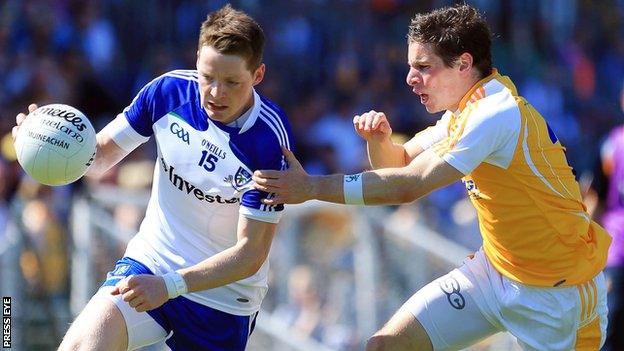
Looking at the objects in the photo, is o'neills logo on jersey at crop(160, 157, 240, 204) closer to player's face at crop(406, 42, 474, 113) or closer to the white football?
the white football

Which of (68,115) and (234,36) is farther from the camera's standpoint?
(68,115)

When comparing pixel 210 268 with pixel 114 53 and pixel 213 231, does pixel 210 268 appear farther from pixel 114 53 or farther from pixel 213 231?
pixel 114 53

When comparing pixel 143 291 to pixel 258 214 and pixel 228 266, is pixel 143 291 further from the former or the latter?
pixel 258 214

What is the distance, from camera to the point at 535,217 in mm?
5984

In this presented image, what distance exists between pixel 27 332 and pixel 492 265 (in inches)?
190

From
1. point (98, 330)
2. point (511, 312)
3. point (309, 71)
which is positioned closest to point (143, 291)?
point (98, 330)

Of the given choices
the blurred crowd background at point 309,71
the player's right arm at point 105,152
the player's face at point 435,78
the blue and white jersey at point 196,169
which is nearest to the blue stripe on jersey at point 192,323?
the blue and white jersey at point 196,169

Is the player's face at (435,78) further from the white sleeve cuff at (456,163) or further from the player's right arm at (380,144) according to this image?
the white sleeve cuff at (456,163)

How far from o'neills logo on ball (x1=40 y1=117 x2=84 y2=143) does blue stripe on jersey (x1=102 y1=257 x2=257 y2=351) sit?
2.25ft

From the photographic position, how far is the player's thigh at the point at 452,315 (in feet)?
20.1

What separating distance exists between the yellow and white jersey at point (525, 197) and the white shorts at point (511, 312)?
0.07 meters

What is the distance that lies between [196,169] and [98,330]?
93 cm

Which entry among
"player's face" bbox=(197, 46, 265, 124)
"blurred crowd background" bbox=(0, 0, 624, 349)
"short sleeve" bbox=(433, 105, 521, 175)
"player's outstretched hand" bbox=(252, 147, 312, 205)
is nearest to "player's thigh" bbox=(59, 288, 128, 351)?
"player's outstretched hand" bbox=(252, 147, 312, 205)

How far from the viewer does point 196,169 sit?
6.11 meters
